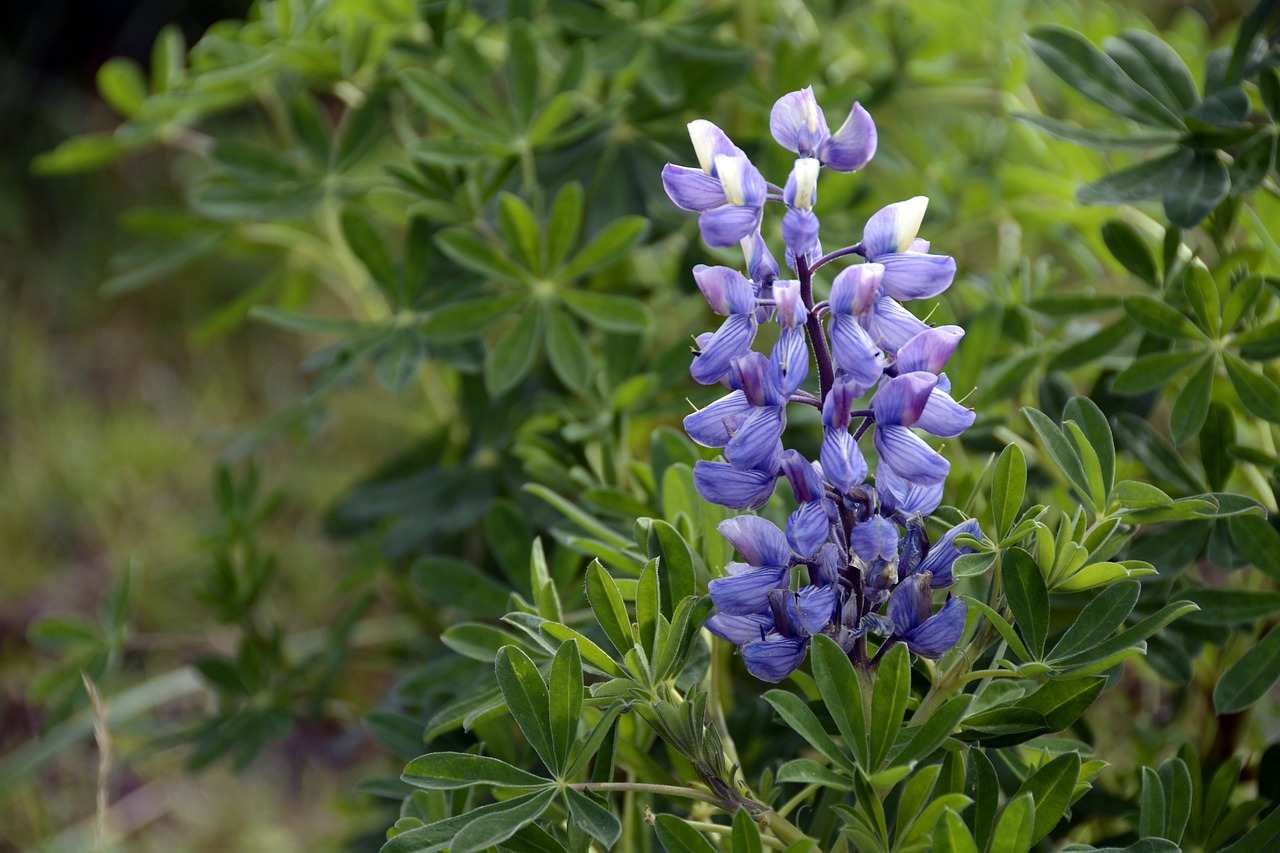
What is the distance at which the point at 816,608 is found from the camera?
833mm

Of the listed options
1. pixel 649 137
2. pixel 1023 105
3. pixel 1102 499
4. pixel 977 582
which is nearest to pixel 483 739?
pixel 977 582

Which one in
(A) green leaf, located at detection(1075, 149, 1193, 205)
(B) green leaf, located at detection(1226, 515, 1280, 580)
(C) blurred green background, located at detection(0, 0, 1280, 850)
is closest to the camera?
(B) green leaf, located at detection(1226, 515, 1280, 580)

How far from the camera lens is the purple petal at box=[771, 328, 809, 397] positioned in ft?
2.71

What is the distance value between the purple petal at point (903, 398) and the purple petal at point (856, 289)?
60 mm

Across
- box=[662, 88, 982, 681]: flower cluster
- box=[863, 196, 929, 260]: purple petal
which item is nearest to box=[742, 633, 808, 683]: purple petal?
box=[662, 88, 982, 681]: flower cluster

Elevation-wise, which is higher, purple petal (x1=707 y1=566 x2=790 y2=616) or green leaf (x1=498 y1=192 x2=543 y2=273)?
purple petal (x1=707 y1=566 x2=790 y2=616)

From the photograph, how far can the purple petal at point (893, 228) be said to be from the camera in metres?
0.84

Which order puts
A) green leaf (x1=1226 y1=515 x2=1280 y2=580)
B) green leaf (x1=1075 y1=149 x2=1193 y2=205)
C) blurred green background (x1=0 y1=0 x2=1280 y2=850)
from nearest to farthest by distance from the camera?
green leaf (x1=1226 y1=515 x2=1280 y2=580) → green leaf (x1=1075 y1=149 x2=1193 y2=205) → blurred green background (x1=0 y1=0 x2=1280 y2=850)

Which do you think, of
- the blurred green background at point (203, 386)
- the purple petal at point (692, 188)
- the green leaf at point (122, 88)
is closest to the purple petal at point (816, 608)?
the purple petal at point (692, 188)

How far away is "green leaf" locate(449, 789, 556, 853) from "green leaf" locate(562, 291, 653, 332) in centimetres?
70

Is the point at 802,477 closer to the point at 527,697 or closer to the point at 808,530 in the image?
the point at 808,530

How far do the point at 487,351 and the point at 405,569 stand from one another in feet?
1.59

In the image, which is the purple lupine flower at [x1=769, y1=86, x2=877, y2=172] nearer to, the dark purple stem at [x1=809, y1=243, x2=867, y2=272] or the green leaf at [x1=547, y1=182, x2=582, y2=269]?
the dark purple stem at [x1=809, y1=243, x2=867, y2=272]

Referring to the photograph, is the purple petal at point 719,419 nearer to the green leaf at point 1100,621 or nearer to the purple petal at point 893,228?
the purple petal at point 893,228
